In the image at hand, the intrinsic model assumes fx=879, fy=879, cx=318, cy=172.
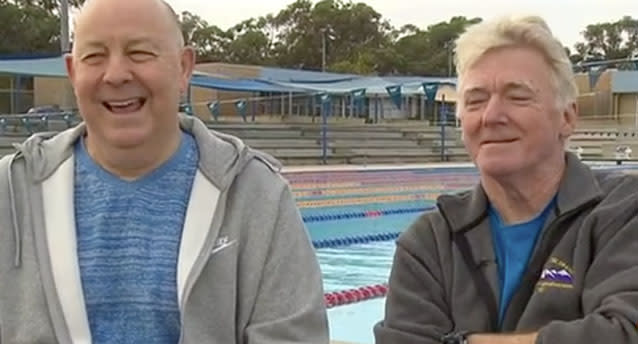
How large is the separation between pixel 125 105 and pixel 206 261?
0.36 meters

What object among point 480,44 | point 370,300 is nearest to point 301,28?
point 370,300

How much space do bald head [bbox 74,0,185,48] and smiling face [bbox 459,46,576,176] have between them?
687 millimetres

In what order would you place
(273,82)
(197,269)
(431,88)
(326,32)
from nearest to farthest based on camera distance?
(197,269)
(431,88)
(273,82)
(326,32)

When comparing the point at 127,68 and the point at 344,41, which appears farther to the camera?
the point at 344,41

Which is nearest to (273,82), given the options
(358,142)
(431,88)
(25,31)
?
(358,142)

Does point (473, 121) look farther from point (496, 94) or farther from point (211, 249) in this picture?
point (211, 249)

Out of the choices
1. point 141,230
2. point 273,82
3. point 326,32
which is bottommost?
point 141,230

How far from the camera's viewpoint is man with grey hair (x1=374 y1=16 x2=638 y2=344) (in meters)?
1.87

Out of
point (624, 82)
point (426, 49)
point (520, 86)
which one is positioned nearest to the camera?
point (520, 86)

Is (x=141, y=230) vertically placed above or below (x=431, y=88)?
below

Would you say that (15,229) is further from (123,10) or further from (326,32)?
(326,32)

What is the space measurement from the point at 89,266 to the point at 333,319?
14.0 ft

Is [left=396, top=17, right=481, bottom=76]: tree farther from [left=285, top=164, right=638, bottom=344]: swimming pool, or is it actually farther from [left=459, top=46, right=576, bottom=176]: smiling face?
[left=459, top=46, right=576, bottom=176]: smiling face

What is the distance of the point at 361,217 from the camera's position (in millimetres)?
11781
